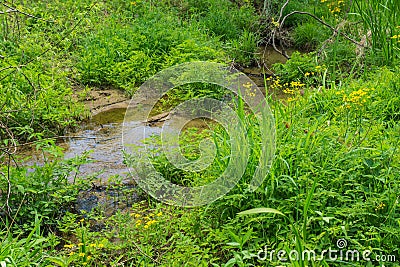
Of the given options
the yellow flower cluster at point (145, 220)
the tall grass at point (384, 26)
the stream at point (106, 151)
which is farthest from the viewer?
the tall grass at point (384, 26)

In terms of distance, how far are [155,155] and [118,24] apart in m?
3.39

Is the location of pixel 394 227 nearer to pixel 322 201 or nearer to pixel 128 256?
pixel 322 201

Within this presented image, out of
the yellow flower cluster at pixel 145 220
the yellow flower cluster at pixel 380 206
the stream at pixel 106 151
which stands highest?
the yellow flower cluster at pixel 380 206

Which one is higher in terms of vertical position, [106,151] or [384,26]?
[384,26]

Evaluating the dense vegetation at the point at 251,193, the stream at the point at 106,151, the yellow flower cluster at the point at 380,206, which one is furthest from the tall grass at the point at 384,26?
the yellow flower cluster at the point at 380,206

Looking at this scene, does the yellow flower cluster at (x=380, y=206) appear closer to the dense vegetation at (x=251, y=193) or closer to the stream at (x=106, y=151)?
the dense vegetation at (x=251, y=193)

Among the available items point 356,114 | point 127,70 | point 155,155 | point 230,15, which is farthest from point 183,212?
point 230,15

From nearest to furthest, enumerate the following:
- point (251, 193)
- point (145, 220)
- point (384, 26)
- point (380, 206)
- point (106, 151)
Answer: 1. point (380, 206)
2. point (251, 193)
3. point (145, 220)
4. point (106, 151)
5. point (384, 26)

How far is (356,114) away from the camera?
4090 millimetres

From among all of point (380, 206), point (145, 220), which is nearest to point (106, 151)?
point (145, 220)

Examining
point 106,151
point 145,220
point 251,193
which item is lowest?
point 106,151

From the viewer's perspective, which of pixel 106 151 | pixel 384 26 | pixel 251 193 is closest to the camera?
pixel 251 193

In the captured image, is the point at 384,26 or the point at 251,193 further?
the point at 384,26

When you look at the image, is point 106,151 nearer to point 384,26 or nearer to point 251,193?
point 251,193
